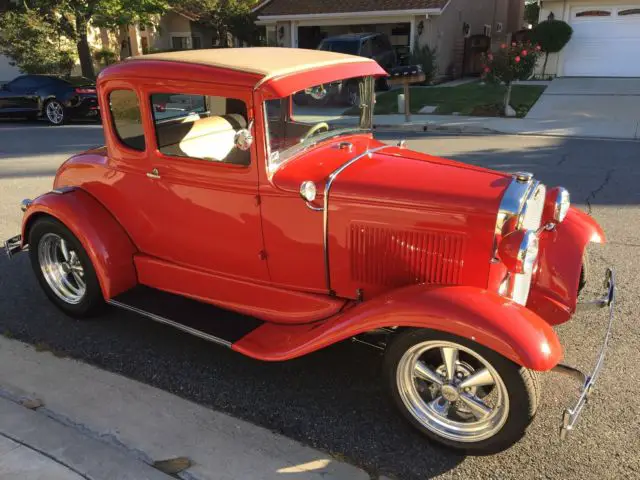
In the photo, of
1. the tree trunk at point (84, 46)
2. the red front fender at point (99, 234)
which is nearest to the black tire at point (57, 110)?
the tree trunk at point (84, 46)

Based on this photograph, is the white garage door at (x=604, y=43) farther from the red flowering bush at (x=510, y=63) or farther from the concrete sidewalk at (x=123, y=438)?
the concrete sidewalk at (x=123, y=438)

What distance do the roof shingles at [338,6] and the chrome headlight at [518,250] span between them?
17871mm

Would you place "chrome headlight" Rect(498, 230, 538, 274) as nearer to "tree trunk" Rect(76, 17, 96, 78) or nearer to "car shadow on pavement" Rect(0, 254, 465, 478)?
"car shadow on pavement" Rect(0, 254, 465, 478)

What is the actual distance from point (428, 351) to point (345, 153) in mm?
1347

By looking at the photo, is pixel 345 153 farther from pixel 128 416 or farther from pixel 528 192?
pixel 128 416

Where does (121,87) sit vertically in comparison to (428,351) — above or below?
above

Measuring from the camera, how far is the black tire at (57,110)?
13.9 m

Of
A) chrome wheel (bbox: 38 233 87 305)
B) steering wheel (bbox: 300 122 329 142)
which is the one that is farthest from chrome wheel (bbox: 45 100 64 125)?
steering wheel (bbox: 300 122 329 142)

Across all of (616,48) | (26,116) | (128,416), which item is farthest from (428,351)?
(616,48)

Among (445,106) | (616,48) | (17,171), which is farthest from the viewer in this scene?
(616,48)

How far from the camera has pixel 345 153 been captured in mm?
3389

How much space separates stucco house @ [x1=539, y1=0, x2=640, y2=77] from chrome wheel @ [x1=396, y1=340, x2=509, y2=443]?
1957cm

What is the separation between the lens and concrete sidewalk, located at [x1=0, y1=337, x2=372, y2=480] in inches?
101

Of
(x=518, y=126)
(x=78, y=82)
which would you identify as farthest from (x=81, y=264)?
(x=78, y=82)
